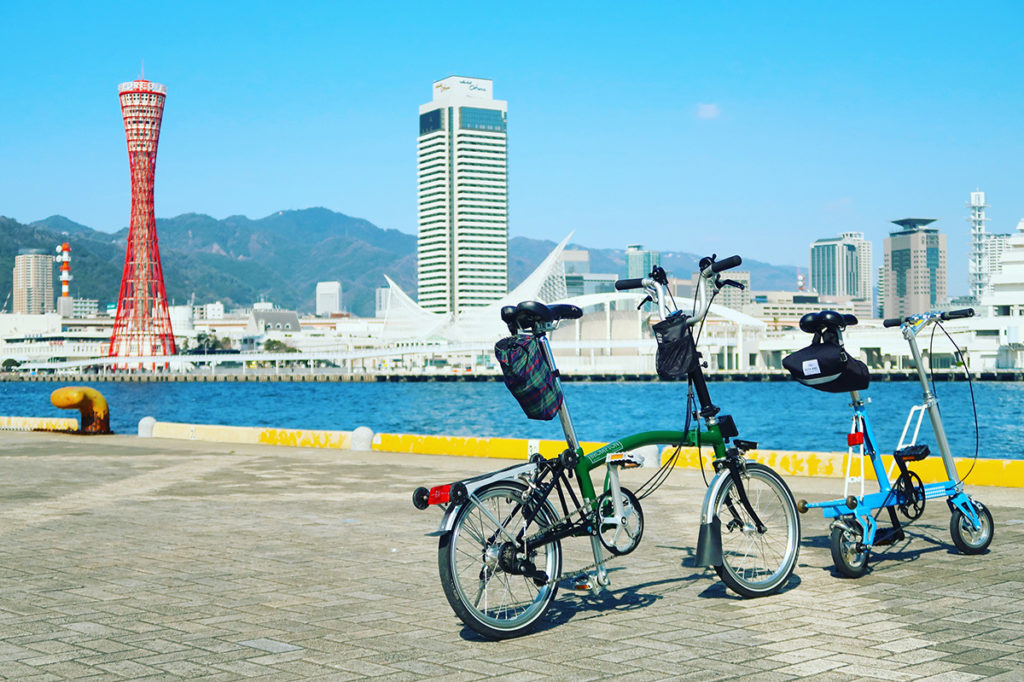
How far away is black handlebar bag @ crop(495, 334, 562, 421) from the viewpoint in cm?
542

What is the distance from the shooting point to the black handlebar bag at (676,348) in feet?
19.1

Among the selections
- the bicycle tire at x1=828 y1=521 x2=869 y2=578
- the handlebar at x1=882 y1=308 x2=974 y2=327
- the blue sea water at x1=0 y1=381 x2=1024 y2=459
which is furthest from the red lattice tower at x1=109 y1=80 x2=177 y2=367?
the bicycle tire at x1=828 y1=521 x2=869 y2=578

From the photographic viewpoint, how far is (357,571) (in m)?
7.03

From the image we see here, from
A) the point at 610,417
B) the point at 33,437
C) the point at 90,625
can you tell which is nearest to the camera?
the point at 90,625

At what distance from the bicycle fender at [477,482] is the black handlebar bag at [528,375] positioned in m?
0.27

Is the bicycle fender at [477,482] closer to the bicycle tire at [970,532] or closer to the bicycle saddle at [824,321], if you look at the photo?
the bicycle saddle at [824,321]

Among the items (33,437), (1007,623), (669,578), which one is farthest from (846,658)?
(33,437)

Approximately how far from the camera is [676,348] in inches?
231

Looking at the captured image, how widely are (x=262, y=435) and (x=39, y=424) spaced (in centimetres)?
804

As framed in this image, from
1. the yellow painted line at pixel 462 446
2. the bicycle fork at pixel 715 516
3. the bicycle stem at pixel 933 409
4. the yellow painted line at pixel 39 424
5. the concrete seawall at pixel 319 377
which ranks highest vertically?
the bicycle stem at pixel 933 409

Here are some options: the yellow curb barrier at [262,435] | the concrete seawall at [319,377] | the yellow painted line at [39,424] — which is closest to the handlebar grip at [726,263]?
the yellow curb barrier at [262,435]

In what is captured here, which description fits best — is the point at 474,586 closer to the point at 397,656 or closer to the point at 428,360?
the point at 397,656

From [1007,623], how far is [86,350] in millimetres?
182170

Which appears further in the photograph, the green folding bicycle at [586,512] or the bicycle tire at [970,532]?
the bicycle tire at [970,532]
